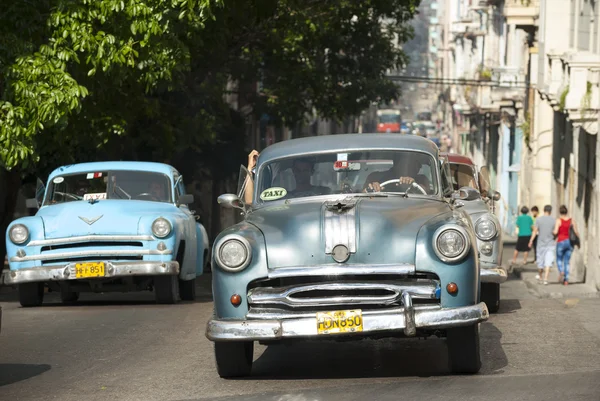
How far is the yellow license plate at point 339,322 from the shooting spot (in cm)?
880

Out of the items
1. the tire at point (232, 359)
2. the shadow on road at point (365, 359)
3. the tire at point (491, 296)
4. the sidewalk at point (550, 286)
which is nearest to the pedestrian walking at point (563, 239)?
the sidewalk at point (550, 286)

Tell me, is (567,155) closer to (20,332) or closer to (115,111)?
(115,111)

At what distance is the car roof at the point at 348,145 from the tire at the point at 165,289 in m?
5.12

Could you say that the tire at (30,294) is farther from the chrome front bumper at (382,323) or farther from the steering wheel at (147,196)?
the chrome front bumper at (382,323)

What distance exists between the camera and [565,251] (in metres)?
26.1

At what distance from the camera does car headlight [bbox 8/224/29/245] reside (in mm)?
15433

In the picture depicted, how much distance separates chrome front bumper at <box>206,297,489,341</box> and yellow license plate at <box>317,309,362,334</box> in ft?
0.12

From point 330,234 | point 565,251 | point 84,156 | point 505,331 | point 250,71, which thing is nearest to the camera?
point 330,234

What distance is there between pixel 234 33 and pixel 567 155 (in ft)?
42.6

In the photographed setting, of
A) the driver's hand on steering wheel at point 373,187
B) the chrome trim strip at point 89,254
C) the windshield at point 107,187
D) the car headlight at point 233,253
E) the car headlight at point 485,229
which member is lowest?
the chrome trim strip at point 89,254

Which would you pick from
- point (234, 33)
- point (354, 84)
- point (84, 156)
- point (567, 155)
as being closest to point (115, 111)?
point (84, 156)

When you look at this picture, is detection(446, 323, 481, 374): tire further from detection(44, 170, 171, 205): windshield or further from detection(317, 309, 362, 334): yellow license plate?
detection(44, 170, 171, 205): windshield

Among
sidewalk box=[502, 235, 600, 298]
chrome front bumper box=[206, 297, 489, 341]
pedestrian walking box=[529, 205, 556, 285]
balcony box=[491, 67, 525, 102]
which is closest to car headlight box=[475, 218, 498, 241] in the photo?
chrome front bumper box=[206, 297, 489, 341]

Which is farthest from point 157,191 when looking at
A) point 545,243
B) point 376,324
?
point 545,243
